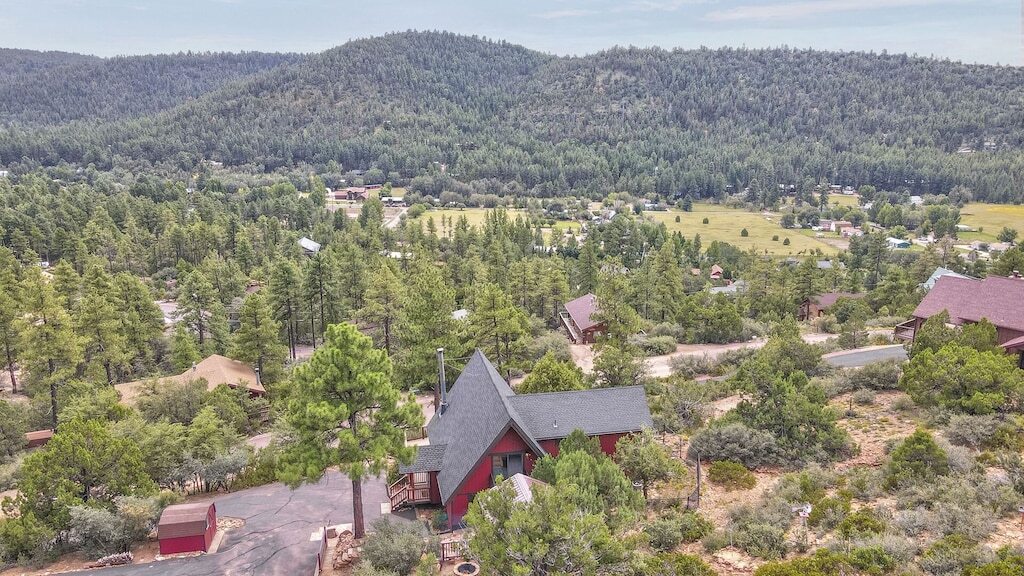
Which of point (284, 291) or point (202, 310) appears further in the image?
point (202, 310)

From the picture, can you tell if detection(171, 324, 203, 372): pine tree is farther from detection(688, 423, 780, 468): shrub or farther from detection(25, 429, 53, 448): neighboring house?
detection(688, 423, 780, 468): shrub

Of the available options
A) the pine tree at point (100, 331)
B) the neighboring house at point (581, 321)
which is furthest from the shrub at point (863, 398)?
the pine tree at point (100, 331)

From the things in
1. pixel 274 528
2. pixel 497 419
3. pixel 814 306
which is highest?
pixel 497 419

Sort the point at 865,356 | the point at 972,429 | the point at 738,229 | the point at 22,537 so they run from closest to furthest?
the point at 22,537, the point at 972,429, the point at 865,356, the point at 738,229

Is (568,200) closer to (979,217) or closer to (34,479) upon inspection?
(979,217)

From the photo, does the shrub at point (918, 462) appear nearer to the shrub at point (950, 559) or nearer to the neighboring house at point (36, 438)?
the shrub at point (950, 559)

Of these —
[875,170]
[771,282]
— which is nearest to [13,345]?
[771,282]

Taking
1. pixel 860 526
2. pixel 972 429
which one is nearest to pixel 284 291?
pixel 860 526

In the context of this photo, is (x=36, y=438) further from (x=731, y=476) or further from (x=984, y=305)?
(x=984, y=305)
